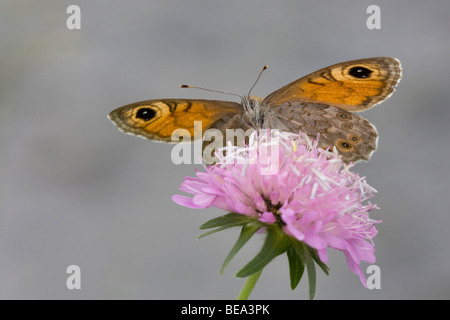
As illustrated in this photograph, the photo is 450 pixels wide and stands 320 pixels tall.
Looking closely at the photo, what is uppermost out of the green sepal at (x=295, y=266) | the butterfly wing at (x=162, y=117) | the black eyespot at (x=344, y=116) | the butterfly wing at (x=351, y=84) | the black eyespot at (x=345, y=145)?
the butterfly wing at (x=351, y=84)

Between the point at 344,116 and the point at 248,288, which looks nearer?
the point at 248,288

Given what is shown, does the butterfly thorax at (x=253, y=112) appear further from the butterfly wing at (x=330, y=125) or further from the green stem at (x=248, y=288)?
the green stem at (x=248, y=288)

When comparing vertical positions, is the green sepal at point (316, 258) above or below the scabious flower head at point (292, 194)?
below

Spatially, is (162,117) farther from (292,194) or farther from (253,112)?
(292,194)

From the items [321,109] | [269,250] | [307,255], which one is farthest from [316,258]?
[321,109]

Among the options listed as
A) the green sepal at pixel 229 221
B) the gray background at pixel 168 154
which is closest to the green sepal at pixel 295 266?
the green sepal at pixel 229 221

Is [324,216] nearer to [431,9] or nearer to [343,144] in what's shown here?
[343,144]
